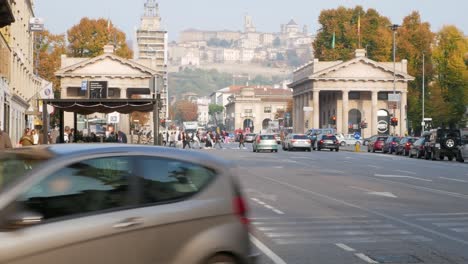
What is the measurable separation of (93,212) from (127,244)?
1.24ft

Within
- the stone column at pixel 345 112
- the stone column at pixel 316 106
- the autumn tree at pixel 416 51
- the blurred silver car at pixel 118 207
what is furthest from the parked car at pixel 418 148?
the stone column at pixel 316 106

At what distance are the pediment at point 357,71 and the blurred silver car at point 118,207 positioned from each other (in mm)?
108737

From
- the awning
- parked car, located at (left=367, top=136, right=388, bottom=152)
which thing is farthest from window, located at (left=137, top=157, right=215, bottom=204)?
parked car, located at (left=367, top=136, right=388, bottom=152)

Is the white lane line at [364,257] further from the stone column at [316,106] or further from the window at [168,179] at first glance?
the stone column at [316,106]

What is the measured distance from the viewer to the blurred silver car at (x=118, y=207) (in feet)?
21.4

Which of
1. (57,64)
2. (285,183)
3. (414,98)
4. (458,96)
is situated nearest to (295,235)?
(285,183)

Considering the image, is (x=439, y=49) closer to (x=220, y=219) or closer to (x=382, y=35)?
(x=382, y=35)

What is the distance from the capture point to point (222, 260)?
7.64 metres

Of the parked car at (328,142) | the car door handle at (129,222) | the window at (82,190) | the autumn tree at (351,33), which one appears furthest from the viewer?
the autumn tree at (351,33)

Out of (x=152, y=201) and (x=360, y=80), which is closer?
(x=152, y=201)

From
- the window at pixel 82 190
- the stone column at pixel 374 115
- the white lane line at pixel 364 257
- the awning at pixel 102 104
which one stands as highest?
the stone column at pixel 374 115

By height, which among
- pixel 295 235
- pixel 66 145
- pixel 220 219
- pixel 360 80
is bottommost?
pixel 295 235

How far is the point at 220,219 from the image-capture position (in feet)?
25.3

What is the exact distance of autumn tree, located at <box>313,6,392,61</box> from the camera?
115812 mm
